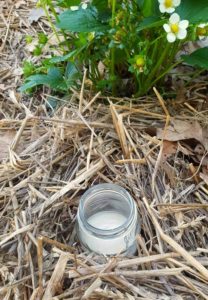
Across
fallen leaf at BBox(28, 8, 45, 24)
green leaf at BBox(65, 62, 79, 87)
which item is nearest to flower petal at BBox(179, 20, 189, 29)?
green leaf at BBox(65, 62, 79, 87)

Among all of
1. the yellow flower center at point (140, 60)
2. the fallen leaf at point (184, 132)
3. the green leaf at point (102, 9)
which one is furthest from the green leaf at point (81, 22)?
the fallen leaf at point (184, 132)

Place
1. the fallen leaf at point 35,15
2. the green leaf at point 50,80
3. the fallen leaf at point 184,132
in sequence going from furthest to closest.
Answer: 1. the fallen leaf at point 35,15
2. the green leaf at point 50,80
3. the fallen leaf at point 184,132

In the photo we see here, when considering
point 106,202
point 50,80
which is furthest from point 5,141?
point 106,202

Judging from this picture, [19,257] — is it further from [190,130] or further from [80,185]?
[190,130]

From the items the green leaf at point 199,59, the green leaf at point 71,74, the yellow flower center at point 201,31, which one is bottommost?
the green leaf at point 71,74

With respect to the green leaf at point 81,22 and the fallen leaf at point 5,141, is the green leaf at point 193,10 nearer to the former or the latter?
the green leaf at point 81,22

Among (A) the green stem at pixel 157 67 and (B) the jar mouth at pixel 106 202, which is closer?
(B) the jar mouth at pixel 106 202

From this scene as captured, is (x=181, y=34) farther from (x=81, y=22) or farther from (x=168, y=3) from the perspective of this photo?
(x=81, y=22)

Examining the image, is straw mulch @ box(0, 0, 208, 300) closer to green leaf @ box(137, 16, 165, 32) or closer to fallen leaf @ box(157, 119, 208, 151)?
fallen leaf @ box(157, 119, 208, 151)
